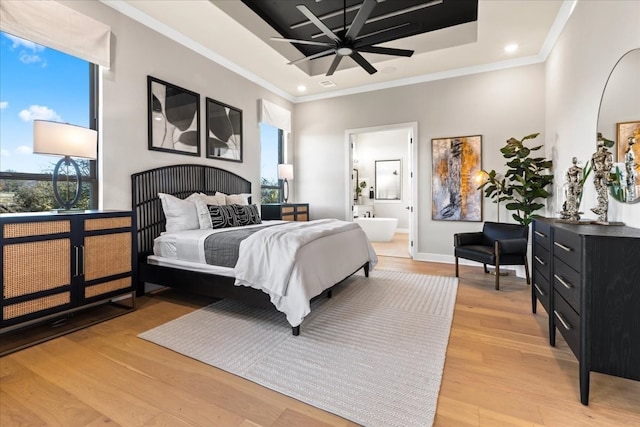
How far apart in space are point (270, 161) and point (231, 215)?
250 centimetres

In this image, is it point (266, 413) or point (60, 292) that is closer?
point (266, 413)

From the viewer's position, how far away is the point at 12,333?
241 centimetres

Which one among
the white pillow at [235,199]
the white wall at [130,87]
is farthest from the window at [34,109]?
the white pillow at [235,199]

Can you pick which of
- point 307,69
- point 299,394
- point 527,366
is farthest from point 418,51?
point 299,394

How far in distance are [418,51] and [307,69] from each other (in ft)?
6.00

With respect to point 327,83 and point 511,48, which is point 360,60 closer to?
point 327,83

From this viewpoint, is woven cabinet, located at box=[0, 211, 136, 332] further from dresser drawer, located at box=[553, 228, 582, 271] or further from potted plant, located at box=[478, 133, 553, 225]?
potted plant, located at box=[478, 133, 553, 225]

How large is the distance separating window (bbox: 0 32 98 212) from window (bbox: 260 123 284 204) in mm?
2852

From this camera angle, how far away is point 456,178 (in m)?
4.99

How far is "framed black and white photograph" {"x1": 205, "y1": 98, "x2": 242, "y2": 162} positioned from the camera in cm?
443

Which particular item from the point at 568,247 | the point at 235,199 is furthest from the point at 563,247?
the point at 235,199

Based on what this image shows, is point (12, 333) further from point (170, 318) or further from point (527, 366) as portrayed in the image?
point (527, 366)

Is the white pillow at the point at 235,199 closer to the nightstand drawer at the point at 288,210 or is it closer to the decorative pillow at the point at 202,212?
the decorative pillow at the point at 202,212

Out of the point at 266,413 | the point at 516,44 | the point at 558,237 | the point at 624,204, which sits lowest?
the point at 266,413
